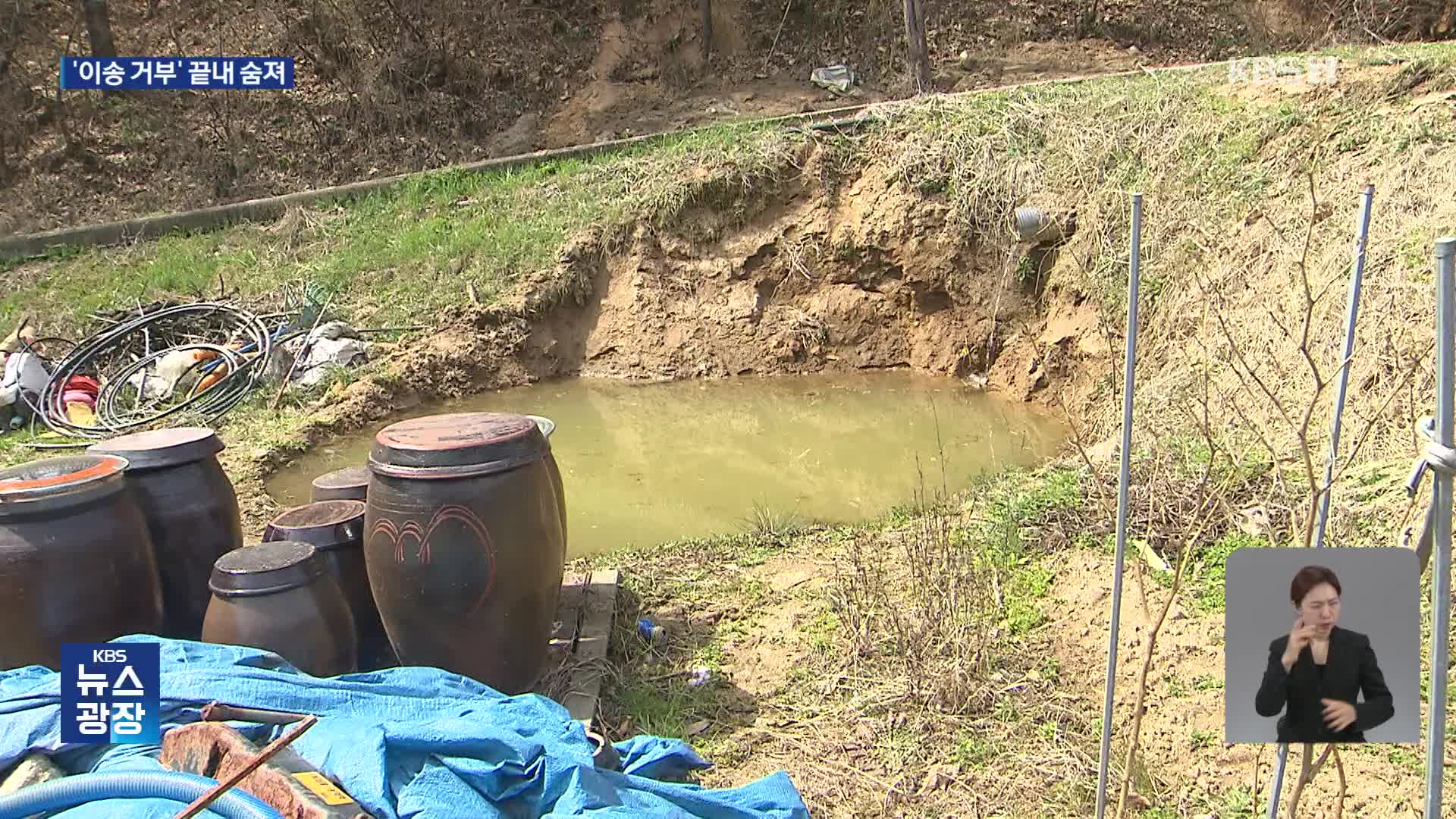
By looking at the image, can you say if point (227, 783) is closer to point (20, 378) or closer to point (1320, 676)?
point (1320, 676)

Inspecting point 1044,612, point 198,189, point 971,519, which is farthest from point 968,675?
point 198,189

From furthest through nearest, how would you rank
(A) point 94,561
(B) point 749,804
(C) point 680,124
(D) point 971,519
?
(C) point 680,124
(D) point 971,519
(A) point 94,561
(B) point 749,804

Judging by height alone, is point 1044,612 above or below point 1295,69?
below

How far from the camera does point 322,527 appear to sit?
3.43 metres

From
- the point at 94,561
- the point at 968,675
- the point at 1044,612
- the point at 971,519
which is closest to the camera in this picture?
the point at 94,561

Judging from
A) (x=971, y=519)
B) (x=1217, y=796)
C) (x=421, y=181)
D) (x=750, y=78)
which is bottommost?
(x=1217, y=796)

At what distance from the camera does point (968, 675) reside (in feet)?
10.9

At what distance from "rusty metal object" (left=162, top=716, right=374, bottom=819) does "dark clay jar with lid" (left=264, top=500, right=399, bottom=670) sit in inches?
37.6

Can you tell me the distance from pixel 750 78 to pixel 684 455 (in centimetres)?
712

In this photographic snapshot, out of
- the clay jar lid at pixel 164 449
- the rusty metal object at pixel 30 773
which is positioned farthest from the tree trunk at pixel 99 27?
the rusty metal object at pixel 30 773

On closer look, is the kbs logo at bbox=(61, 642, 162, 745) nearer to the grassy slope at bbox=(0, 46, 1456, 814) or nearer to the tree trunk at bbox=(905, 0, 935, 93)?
the grassy slope at bbox=(0, 46, 1456, 814)

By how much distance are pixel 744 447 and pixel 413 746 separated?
446 centimetres

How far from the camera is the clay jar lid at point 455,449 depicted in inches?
123

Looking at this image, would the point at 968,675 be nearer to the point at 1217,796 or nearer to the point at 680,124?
the point at 1217,796
